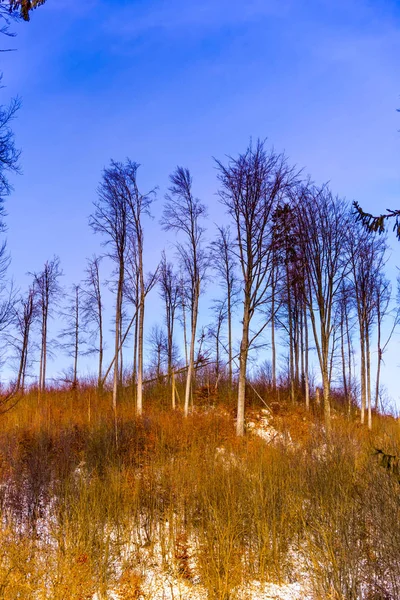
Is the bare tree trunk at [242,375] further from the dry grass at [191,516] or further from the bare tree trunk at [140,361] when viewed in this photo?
the bare tree trunk at [140,361]

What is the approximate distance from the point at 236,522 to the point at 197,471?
2.20 m

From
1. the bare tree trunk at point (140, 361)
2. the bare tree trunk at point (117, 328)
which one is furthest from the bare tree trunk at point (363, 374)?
the bare tree trunk at point (117, 328)

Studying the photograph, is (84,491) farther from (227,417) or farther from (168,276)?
(168,276)

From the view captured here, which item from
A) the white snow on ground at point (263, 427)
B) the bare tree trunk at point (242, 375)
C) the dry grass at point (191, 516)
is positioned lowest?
the dry grass at point (191, 516)

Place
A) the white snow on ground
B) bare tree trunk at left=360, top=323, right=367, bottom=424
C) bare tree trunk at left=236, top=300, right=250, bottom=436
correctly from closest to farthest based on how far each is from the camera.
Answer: bare tree trunk at left=236, top=300, right=250, bottom=436
the white snow on ground
bare tree trunk at left=360, top=323, right=367, bottom=424

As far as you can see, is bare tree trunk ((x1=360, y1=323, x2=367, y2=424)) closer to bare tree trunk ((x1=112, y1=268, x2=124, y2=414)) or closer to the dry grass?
the dry grass

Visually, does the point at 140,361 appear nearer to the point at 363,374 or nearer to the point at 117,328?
the point at 117,328

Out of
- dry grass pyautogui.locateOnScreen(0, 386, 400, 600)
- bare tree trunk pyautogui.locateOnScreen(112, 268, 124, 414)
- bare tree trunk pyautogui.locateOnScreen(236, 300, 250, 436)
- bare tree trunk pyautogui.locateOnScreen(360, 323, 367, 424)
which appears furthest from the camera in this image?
bare tree trunk pyautogui.locateOnScreen(360, 323, 367, 424)

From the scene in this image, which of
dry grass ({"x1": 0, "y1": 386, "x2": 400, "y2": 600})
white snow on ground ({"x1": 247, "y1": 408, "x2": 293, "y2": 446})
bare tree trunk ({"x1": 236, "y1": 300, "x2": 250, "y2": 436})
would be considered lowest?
dry grass ({"x1": 0, "y1": 386, "x2": 400, "y2": 600})

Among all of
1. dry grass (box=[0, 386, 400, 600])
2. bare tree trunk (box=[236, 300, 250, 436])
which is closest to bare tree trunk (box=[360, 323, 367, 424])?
bare tree trunk (box=[236, 300, 250, 436])

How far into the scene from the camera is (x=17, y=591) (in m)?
7.02

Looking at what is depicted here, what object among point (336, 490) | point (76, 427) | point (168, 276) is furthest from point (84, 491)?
point (168, 276)

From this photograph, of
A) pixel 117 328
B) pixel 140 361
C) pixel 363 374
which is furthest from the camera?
pixel 363 374

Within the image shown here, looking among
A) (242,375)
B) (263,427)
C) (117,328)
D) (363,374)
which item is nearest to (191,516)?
(242,375)
